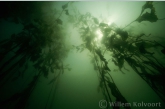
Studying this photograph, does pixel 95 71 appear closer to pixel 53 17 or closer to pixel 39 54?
pixel 39 54

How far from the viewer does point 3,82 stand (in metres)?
1.48

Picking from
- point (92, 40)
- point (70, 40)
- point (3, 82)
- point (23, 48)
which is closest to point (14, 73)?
point (3, 82)

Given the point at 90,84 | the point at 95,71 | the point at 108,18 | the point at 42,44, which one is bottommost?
the point at 90,84

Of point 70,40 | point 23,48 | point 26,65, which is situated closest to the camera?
point 23,48


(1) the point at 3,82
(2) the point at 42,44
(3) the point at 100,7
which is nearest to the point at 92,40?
(3) the point at 100,7

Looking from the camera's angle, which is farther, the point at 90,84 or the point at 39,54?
the point at 39,54

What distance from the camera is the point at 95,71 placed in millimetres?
1556

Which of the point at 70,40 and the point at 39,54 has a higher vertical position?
the point at 70,40

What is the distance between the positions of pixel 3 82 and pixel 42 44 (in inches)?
31.4

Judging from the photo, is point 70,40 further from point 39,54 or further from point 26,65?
point 26,65

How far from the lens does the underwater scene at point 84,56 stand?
4.17 feet

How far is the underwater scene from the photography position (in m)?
1.27

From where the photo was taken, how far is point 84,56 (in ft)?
5.59

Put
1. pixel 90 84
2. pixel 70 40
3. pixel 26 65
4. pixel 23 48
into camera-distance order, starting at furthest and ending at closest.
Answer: pixel 70 40 → pixel 26 65 → pixel 23 48 → pixel 90 84
